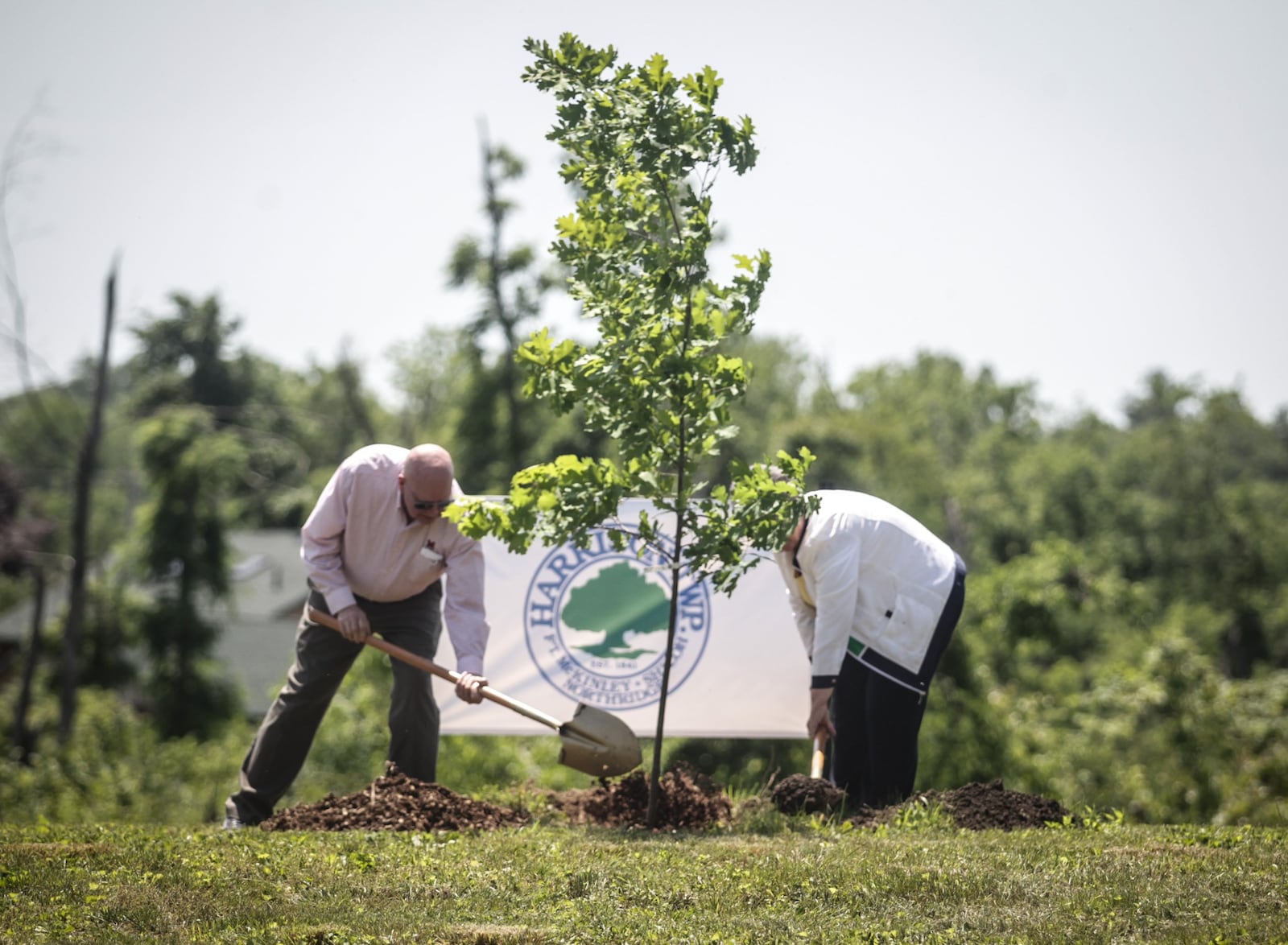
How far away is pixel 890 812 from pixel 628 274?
2998 mm

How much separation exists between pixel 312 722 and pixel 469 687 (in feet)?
3.53

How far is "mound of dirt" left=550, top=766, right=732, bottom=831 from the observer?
684cm

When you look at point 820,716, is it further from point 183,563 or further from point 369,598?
point 183,563

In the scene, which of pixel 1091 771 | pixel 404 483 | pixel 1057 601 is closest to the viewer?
pixel 404 483

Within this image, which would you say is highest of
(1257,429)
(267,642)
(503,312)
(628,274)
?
(1257,429)

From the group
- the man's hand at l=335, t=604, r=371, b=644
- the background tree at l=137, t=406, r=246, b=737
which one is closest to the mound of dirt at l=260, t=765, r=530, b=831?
the man's hand at l=335, t=604, r=371, b=644

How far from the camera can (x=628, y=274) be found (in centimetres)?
660

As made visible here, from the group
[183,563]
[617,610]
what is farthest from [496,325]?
[617,610]

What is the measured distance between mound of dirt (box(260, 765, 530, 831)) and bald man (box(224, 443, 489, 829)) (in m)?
0.45

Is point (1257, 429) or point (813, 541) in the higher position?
point (1257, 429)

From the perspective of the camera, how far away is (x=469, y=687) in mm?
6992

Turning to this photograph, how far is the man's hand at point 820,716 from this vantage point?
Result: 7.04m

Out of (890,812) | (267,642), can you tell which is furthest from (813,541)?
(267,642)

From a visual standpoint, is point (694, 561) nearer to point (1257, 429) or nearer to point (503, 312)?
point (503, 312)
